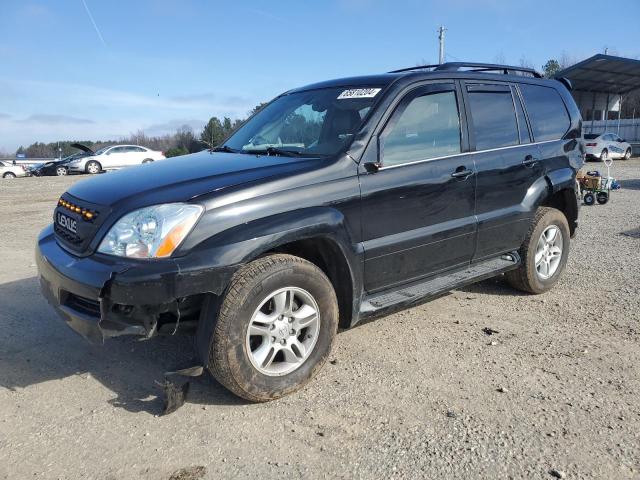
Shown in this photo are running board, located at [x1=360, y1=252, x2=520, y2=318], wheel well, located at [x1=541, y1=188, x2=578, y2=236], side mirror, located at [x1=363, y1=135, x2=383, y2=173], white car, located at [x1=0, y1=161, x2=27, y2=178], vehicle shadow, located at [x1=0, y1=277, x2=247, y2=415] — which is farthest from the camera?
white car, located at [x1=0, y1=161, x2=27, y2=178]

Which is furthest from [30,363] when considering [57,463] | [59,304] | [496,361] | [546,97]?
[546,97]

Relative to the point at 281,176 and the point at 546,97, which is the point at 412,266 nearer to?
the point at 281,176

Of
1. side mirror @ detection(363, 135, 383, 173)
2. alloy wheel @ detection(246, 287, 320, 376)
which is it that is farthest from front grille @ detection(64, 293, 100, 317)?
side mirror @ detection(363, 135, 383, 173)

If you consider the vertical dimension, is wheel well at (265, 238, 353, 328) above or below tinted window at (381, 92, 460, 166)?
below

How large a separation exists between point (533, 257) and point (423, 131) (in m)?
1.84

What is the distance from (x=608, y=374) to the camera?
11.0ft

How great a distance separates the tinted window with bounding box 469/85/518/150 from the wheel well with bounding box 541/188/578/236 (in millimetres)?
1019

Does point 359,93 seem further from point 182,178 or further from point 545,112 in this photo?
point 545,112

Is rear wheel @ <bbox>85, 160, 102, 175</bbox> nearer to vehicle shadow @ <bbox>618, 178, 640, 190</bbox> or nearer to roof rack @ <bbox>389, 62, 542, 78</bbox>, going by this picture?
vehicle shadow @ <bbox>618, 178, 640, 190</bbox>

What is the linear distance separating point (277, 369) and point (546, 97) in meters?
3.75

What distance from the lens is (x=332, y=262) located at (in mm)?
3352

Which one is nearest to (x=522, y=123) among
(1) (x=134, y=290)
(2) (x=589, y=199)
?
(1) (x=134, y=290)

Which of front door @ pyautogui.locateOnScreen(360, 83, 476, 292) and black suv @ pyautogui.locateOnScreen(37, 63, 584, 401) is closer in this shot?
black suv @ pyautogui.locateOnScreen(37, 63, 584, 401)

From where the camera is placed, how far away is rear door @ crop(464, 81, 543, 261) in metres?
4.16
